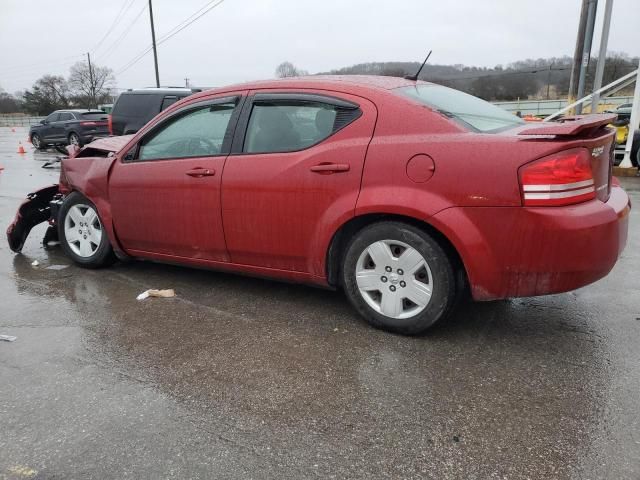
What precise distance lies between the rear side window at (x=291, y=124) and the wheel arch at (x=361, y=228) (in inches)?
23.7

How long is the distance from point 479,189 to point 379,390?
120cm

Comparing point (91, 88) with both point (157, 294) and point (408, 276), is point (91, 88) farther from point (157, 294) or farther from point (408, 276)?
point (408, 276)

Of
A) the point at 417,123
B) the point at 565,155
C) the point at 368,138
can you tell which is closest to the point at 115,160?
the point at 368,138

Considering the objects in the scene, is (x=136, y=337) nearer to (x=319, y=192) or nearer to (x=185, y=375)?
(x=185, y=375)

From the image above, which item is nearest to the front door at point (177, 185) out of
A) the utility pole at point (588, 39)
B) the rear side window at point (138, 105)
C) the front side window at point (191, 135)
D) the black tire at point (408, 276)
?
the front side window at point (191, 135)

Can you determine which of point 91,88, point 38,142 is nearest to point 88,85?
point 91,88


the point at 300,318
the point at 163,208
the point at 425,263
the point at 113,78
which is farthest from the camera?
the point at 113,78

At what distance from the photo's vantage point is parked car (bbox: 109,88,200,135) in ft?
37.4

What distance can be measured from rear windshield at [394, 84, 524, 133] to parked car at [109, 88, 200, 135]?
8.64 m

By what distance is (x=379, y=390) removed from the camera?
2.70 metres

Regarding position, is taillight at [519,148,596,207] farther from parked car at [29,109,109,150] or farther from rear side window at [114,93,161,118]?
parked car at [29,109,109,150]

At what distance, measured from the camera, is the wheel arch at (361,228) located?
311cm

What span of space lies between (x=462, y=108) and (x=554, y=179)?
0.99 meters

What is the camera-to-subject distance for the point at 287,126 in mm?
3588
